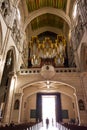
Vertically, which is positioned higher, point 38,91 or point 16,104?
point 38,91

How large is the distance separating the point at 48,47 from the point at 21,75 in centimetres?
584

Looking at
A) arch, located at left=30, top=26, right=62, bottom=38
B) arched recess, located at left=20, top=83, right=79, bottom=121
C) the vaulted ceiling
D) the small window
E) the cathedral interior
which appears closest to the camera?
the cathedral interior

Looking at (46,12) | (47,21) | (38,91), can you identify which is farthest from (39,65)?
(47,21)

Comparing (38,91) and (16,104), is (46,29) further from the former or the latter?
(16,104)

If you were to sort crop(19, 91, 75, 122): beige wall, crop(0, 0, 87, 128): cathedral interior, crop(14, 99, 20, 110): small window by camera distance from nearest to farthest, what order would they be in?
crop(0, 0, 87, 128): cathedral interior, crop(14, 99, 20, 110): small window, crop(19, 91, 75, 122): beige wall

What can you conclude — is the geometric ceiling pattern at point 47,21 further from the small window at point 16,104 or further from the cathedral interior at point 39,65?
the small window at point 16,104

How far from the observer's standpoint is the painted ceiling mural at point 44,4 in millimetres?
15387

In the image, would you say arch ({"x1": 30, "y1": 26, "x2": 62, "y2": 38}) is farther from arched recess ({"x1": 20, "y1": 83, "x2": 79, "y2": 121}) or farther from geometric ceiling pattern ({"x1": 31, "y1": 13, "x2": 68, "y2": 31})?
arched recess ({"x1": 20, "y1": 83, "x2": 79, "y2": 121})

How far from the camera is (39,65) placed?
49.3 ft

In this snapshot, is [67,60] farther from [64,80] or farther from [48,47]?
[64,80]

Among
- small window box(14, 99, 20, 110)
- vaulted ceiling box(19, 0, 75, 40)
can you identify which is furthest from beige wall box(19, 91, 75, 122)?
vaulted ceiling box(19, 0, 75, 40)

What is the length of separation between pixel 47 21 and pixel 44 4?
311cm

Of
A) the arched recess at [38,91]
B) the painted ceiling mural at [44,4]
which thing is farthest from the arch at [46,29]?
the arched recess at [38,91]

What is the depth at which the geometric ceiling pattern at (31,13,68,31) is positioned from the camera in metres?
18.0
